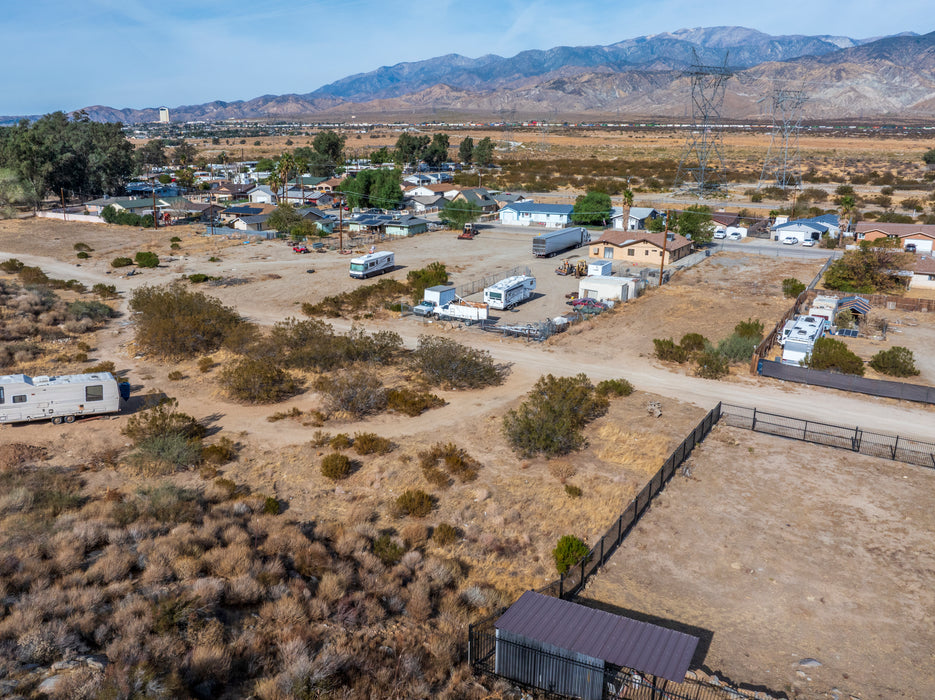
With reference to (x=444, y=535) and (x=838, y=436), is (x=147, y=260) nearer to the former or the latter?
(x=444, y=535)

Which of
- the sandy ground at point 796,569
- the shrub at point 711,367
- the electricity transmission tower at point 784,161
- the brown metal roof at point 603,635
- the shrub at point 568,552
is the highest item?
the electricity transmission tower at point 784,161

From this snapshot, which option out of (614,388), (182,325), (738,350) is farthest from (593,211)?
(182,325)

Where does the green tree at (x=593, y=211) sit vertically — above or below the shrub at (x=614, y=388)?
above

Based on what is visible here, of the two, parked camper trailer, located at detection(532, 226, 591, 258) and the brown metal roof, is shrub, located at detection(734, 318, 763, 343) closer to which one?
the brown metal roof

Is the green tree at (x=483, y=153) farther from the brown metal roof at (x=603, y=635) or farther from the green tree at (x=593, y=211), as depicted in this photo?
the brown metal roof at (x=603, y=635)

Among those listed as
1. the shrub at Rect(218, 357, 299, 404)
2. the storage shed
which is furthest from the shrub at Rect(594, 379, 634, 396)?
the storage shed

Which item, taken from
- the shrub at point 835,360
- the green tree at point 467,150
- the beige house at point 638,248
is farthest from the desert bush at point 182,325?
the green tree at point 467,150

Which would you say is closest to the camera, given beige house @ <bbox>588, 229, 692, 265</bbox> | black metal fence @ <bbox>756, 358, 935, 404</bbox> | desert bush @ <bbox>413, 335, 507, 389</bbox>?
black metal fence @ <bbox>756, 358, 935, 404</bbox>
